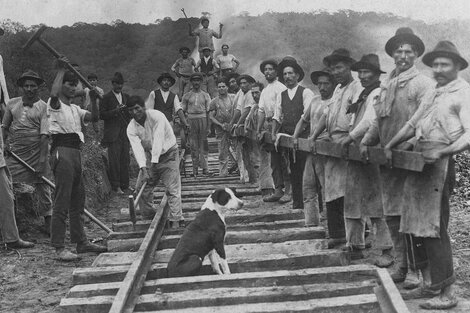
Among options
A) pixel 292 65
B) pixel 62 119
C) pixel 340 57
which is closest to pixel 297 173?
pixel 292 65

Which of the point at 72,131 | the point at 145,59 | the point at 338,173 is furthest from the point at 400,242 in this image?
the point at 145,59

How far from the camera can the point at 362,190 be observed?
5.33 metres

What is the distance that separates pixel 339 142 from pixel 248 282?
6.08ft

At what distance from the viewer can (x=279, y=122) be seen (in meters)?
7.49

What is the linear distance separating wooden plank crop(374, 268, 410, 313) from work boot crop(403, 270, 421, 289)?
13.6 inches

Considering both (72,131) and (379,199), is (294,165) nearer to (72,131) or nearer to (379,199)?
(379,199)

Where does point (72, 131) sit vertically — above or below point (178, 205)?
above

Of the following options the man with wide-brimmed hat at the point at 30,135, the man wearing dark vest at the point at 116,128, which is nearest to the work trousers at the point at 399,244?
the man with wide-brimmed hat at the point at 30,135

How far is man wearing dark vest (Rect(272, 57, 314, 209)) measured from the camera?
7.18 metres

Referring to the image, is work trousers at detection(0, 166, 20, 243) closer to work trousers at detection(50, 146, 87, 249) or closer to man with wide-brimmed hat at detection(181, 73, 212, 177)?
work trousers at detection(50, 146, 87, 249)

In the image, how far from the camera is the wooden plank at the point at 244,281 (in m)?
4.61

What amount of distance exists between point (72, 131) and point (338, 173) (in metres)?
3.18

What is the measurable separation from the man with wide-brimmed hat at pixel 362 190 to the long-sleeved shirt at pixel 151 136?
244 centimetres

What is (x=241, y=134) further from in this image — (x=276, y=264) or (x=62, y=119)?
(x=276, y=264)
